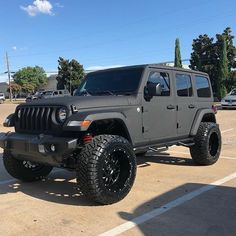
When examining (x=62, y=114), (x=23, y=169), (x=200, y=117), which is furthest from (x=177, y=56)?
(x=62, y=114)

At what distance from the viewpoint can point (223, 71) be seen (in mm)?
41875

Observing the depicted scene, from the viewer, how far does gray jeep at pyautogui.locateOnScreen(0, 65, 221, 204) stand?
569 centimetres

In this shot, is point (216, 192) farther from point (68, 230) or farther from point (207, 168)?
point (68, 230)

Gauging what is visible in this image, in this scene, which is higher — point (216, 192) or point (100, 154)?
point (100, 154)

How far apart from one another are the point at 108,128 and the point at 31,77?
10433cm

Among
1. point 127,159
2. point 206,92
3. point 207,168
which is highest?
point 206,92

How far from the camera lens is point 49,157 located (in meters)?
5.79

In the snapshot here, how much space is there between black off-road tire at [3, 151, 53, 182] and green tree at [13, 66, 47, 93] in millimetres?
99669

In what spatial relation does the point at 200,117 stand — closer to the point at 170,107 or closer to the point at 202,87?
the point at 202,87

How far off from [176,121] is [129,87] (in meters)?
1.29

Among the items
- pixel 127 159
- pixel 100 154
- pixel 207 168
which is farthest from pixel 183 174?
pixel 100 154

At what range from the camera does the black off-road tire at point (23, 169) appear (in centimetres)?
705

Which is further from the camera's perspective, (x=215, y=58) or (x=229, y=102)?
(x=215, y=58)

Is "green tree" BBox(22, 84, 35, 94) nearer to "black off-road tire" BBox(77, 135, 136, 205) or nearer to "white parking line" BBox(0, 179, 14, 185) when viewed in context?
"white parking line" BBox(0, 179, 14, 185)
